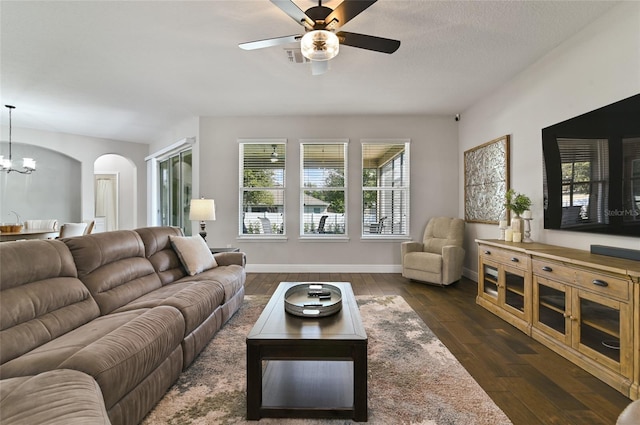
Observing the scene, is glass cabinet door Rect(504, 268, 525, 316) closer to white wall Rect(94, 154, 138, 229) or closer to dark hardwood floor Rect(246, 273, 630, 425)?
dark hardwood floor Rect(246, 273, 630, 425)

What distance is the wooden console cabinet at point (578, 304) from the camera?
184 cm

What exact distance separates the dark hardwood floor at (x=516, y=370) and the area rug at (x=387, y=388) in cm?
14

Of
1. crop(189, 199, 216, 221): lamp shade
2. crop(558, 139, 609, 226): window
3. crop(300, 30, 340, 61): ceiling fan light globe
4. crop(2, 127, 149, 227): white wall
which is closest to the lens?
crop(300, 30, 340, 61): ceiling fan light globe

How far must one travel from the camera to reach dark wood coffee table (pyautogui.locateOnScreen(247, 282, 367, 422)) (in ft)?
5.18

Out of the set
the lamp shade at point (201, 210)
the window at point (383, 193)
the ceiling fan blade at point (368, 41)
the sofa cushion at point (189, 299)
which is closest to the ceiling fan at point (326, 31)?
the ceiling fan blade at point (368, 41)

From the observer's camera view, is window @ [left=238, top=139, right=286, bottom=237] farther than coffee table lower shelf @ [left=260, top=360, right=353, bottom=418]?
Yes

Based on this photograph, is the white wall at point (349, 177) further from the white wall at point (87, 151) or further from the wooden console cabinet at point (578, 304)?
the white wall at point (87, 151)

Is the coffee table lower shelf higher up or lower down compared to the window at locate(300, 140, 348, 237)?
lower down

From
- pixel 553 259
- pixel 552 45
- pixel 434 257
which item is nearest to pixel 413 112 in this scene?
pixel 552 45

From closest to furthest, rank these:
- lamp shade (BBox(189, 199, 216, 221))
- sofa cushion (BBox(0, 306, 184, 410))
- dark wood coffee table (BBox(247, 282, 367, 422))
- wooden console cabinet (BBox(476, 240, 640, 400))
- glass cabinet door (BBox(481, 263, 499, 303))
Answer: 1. sofa cushion (BBox(0, 306, 184, 410))
2. dark wood coffee table (BBox(247, 282, 367, 422))
3. wooden console cabinet (BBox(476, 240, 640, 400))
4. glass cabinet door (BBox(481, 263, 499, 303))
5. lamp shade (BBox(189, 199, 216, 221))

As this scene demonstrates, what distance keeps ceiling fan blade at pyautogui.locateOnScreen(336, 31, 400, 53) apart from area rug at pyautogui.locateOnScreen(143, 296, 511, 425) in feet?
8.06

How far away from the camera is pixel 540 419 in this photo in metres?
1.62

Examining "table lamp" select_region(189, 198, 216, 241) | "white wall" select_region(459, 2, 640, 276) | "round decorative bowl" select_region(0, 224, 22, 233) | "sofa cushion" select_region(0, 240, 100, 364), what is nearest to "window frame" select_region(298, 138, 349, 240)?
"table lamp" select_region(189, 198, 216, 241)

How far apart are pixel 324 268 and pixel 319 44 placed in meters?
3.85
